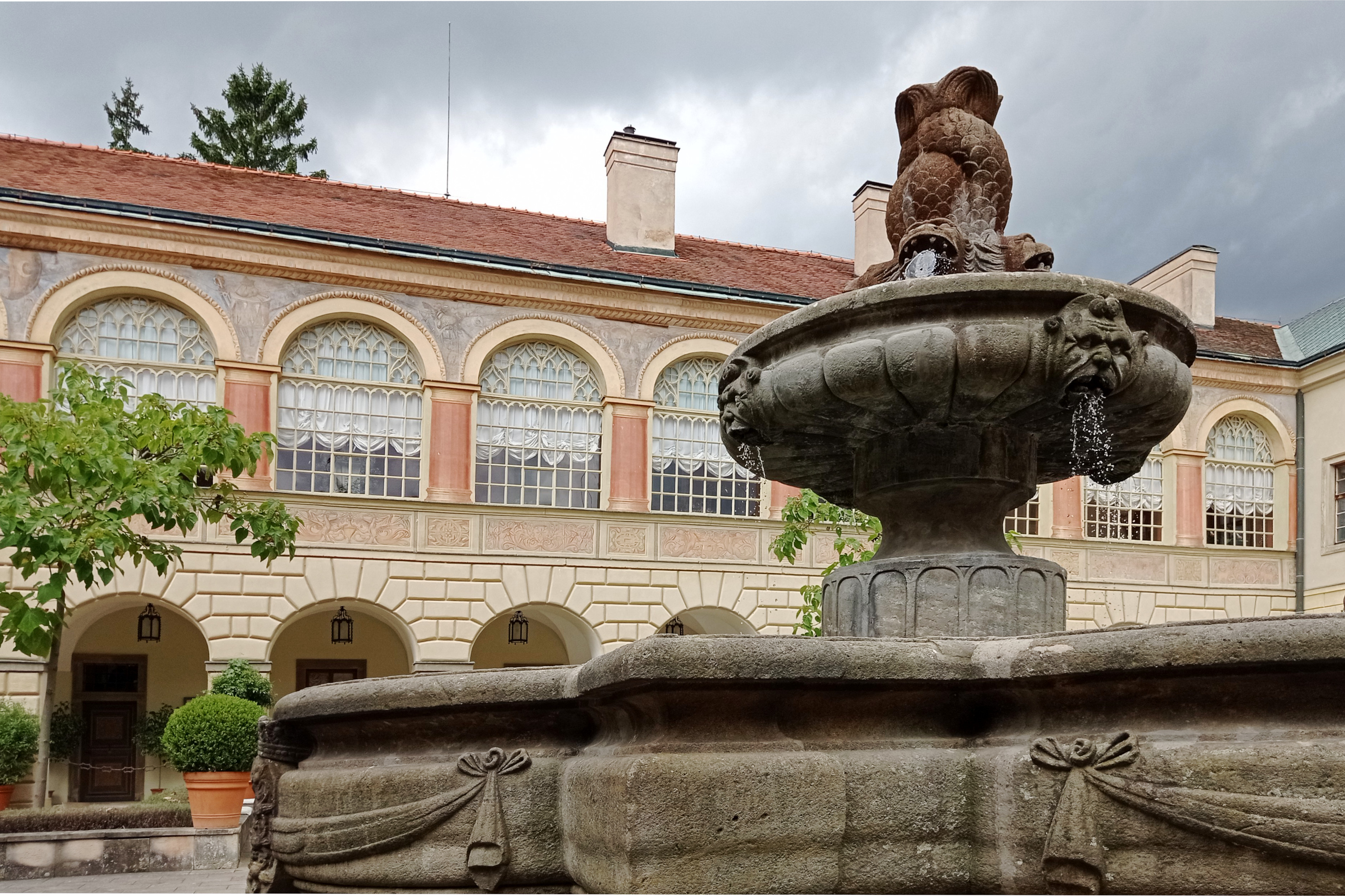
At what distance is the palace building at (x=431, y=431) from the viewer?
18.1 m

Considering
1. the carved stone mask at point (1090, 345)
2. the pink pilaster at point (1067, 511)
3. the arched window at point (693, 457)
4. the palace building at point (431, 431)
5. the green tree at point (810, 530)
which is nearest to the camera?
the carved stone mask at point (1090, 345)

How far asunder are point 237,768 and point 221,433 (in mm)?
3839

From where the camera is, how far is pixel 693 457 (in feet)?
68.1

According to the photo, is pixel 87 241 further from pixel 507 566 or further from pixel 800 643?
pixel 800 643

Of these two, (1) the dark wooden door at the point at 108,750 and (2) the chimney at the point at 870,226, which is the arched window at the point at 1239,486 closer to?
(2) the chimney at the point at 870,226

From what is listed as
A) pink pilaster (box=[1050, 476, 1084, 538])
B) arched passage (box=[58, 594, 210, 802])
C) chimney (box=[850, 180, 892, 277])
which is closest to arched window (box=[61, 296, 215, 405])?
arched passage (box=[58, 594, 210, 802])

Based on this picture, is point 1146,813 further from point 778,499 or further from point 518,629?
point 518,629

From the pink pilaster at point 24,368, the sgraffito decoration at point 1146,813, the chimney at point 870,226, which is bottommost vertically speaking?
the sgraffito decoration at point 1146,813

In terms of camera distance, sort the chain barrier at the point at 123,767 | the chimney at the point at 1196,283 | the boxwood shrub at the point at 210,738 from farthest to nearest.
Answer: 1. the chimney at the point at 1196,283
2. the chain barrier at the point at 123,767
3. the boxwood shrub at the point at 210,738

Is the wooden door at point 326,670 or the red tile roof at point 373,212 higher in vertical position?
the red tile roof at point 373,212

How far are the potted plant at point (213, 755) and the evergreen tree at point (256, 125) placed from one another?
2284cm

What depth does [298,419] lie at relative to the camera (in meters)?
18.8

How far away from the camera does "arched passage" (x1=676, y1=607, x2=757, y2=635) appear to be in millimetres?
20375

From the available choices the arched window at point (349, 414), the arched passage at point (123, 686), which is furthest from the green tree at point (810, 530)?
the arched passage at point (123, 686)
